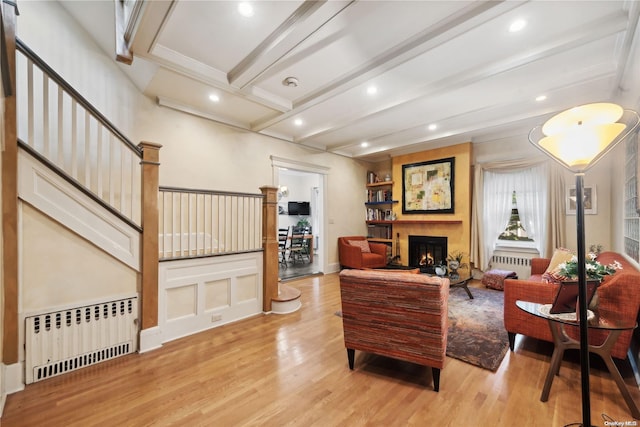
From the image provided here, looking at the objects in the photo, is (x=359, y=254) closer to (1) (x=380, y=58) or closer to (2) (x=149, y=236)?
(1) (x=380, y=58)

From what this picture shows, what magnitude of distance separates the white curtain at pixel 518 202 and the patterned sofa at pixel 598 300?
71.9 inches

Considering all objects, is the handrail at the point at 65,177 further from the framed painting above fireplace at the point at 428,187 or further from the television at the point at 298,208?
the television at the point at 298,208

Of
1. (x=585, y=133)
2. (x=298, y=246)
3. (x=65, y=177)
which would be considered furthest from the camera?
(x=298, y=246)

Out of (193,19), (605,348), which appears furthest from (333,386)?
(193,19)

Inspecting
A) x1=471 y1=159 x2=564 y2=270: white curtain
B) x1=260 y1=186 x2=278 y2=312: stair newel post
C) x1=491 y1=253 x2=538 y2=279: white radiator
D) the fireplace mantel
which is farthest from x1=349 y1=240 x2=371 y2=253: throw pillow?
x1=260 y1=186 x2=278 y2=312: stair newel post

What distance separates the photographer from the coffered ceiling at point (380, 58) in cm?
221

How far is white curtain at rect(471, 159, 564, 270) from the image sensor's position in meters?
4.62

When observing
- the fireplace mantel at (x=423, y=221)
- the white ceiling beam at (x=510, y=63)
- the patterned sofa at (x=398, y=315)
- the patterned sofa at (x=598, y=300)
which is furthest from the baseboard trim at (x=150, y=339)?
the fireplace mantel at (x=423, y=221)

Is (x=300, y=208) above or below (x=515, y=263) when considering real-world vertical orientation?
above

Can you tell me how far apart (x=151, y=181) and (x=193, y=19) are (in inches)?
61.1

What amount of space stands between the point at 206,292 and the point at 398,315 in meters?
2.21

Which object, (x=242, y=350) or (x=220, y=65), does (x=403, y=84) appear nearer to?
(x=220, y=65)

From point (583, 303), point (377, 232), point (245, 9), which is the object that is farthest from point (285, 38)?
point (377, 232)

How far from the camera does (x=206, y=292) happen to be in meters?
3.09
